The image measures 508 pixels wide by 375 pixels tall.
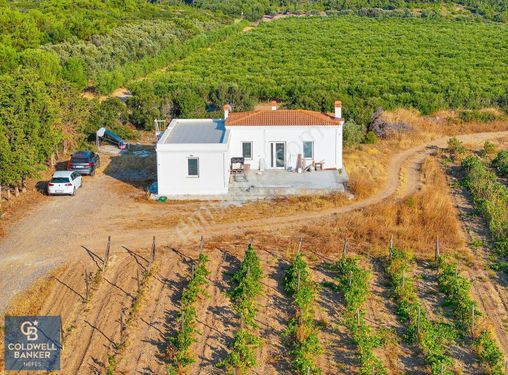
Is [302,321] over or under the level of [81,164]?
under

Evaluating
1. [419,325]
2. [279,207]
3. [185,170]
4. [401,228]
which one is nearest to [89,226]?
[185,170]

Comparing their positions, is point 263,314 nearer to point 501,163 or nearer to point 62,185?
point 62,185

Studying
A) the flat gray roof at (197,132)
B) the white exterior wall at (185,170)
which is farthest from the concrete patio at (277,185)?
the flat gray roof at (197,132)

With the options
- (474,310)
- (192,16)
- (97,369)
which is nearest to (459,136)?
(474,310)

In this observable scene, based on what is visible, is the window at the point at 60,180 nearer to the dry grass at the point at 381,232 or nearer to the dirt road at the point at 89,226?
the dirt road at the point at 89,226

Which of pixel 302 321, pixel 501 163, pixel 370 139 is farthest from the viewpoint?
pixel 370 139

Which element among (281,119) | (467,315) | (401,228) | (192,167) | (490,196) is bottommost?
(467,315)
